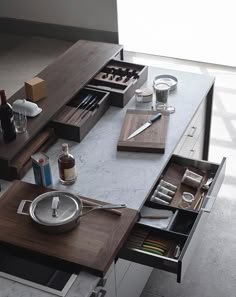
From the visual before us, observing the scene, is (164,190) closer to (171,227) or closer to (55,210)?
(171,227)

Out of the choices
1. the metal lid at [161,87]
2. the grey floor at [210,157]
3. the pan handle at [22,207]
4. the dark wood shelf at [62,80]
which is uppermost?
the dark wood shelf at [62,80]

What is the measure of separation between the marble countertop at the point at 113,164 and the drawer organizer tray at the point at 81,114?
0.03 meters

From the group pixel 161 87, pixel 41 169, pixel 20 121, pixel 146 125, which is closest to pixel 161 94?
pixel 161 87

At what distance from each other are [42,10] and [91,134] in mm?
2767

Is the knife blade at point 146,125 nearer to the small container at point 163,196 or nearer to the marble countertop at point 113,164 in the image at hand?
the marble countertop at point 113,164

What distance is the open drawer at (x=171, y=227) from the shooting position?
6.01 ft

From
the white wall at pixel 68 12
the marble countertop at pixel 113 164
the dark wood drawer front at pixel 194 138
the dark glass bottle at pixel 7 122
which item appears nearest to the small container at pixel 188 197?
the marble countertop at pixel 113 164

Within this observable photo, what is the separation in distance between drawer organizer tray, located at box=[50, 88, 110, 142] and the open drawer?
1.28ft

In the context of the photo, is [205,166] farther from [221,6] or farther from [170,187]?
[221,6]

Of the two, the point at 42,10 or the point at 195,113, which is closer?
the point at 195,113

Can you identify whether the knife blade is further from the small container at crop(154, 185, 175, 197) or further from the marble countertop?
the small container at crop(154, 185, 175, 197)

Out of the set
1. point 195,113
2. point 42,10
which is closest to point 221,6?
point 42,10

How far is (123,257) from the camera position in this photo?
1884 mm

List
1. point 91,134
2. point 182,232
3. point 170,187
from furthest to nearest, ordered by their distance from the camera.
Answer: point 91,134, point 170,187, point 182,232
